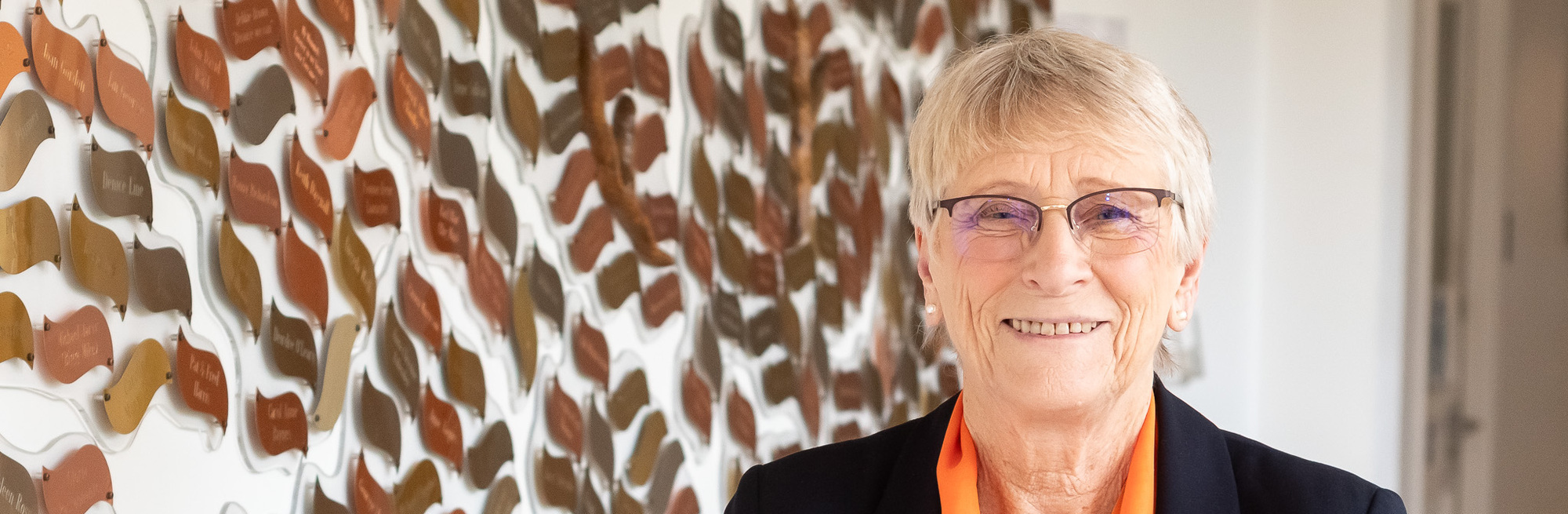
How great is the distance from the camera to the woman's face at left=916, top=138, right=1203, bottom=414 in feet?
3.53

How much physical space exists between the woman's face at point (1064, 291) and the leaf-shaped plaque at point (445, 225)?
97cm

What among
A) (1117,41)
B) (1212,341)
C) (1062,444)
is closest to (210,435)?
(1062,444)

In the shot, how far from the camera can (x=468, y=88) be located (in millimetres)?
1883

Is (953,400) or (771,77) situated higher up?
(771,77)

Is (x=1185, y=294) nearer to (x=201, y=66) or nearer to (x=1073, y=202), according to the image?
(x=1073, y=202)

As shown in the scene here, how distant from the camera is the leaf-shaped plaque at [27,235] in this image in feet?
4.14

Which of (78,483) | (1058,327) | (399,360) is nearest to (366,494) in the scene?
(399,360)

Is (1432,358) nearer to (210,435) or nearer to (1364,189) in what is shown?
(1364,189)

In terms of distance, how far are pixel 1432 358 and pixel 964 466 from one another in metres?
2.37

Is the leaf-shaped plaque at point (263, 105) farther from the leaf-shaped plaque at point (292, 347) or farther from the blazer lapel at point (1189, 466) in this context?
the blazer lapel at point (1189, 466)


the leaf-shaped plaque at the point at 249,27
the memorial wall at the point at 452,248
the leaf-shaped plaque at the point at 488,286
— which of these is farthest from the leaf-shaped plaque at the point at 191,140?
the leaf-shaped plaque at the point at 488,286

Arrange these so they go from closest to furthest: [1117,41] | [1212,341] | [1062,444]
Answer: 1. [1062,444]
2. [1117,41]
3. [1212,341]

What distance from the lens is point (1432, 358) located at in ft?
10.0

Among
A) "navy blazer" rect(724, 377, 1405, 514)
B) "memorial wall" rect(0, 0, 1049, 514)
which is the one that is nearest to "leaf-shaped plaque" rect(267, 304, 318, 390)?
"memorial wall" rect(0, 0, 1049, 514)
